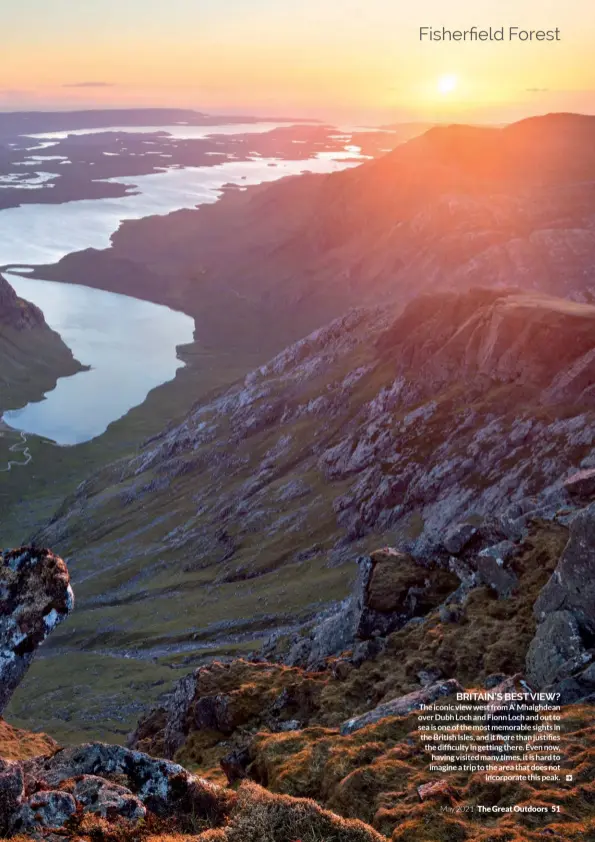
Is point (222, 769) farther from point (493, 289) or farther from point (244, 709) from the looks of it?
point (493, 289)

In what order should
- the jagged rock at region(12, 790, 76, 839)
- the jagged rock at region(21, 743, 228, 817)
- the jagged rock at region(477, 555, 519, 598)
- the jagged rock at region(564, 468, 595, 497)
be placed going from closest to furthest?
the jagged rock at region(12, 790, 76, 839) < the jagged rock at region(21, 743, 228, 817) < the jagged rock at region(477, 555, 519, 598) < the jagged rock at region(564, 468, 595, 497)

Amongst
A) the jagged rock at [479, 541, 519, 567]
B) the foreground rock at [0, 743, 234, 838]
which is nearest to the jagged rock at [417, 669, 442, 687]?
the jagged rock at [479, 541, 519, 567]

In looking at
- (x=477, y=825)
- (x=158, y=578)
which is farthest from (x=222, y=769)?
(x=158, y=578)

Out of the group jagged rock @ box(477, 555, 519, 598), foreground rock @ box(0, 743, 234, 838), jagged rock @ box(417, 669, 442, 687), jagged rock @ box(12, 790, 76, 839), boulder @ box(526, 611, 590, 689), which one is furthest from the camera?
jagged rock @ box(477, 555, 519, 598)

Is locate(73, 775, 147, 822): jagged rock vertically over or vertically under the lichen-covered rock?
under

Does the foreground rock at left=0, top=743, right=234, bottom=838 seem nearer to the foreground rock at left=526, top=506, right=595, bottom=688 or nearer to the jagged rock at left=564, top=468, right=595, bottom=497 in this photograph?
the foreground rock at left=526, top=506, right=595, bottom=688

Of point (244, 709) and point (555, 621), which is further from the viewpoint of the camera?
Answer: point (244, 709)
